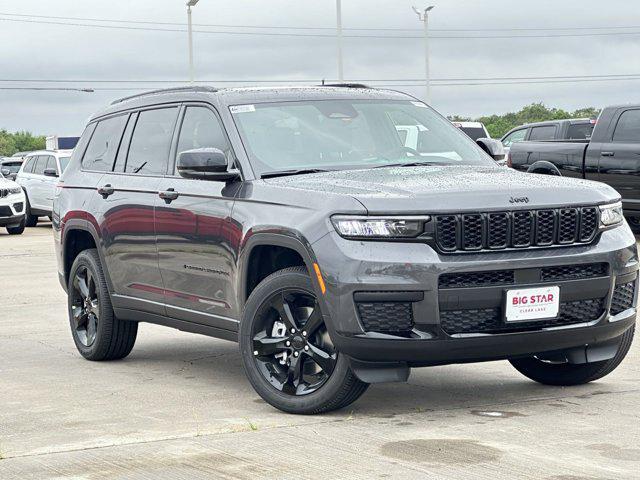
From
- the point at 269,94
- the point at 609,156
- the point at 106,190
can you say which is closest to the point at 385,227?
the point at 269,94

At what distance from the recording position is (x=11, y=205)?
92.9 ft

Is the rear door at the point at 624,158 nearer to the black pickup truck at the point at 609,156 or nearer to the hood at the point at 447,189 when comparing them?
the black pickup truck at the point at 609,156

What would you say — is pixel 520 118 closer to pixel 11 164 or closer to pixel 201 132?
pixel 11 164

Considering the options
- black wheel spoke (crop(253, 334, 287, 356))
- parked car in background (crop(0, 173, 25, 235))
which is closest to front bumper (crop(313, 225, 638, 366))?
black wheel spoke (crop(253, 334, 287, 356))

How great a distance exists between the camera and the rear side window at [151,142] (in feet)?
28.2

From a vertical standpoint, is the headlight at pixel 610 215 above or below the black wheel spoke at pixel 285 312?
above

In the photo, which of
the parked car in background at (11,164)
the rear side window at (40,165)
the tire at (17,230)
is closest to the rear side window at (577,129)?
the tire at (17,230)

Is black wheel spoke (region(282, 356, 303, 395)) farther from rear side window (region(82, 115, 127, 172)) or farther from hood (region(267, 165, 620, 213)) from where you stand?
rear side window (region(82, 115, 127, 172))

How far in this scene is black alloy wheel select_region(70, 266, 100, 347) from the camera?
937cm

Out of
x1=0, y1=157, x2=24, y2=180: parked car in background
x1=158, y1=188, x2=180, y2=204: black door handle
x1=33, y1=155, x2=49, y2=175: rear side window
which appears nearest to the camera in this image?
x1=158, y1=188, x2=180, y2=204: black door handle

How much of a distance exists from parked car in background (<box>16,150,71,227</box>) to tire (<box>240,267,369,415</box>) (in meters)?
24.2

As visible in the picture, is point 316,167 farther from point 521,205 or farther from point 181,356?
point 181,356

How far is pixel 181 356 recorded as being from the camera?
953 cm

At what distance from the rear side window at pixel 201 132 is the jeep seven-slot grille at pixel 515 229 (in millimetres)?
1800
